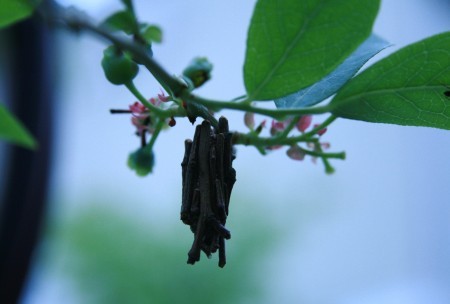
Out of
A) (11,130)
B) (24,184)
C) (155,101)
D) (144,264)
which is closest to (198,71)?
(155,101)

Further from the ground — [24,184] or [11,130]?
[24,184]

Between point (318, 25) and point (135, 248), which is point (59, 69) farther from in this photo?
point (318, 25)

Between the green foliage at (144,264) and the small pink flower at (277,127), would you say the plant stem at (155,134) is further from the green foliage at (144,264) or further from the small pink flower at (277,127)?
the green foliage at (144,264)

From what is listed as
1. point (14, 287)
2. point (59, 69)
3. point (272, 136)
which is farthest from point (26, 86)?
point (272, 136)

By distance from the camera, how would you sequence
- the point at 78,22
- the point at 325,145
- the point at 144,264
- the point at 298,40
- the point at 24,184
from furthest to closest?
the point at 144,264
the point at 24,184
the point at 325,145
the point at 298,40
the point at 78,22

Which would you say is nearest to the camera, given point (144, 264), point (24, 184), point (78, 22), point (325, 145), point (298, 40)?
point (78, 22)

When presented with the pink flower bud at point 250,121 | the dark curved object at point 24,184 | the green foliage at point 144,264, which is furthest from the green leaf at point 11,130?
the green foliage at point 144,264

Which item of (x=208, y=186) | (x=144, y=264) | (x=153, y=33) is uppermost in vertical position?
(x=144, y=264)

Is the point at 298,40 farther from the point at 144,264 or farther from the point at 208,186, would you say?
the point at 144,264
